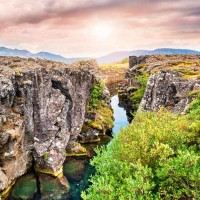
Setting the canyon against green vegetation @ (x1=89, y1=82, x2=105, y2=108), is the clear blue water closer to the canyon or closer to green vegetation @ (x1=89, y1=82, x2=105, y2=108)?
green vegetation @ (x1=89, y1=82, x2=105, y2=108)

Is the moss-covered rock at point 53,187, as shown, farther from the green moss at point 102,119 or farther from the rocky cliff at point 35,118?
the green moss at point 102,119

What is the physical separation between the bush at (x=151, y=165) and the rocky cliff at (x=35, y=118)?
27761 mm

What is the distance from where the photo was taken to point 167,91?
95750 mm

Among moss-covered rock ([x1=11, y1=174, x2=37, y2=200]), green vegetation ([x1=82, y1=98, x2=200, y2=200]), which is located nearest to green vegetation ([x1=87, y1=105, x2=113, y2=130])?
moss-covered rock ([x1=11, y1=174, x2=37, y2=200])

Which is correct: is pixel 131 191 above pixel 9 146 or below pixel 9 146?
above

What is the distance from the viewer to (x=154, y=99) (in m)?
99.5

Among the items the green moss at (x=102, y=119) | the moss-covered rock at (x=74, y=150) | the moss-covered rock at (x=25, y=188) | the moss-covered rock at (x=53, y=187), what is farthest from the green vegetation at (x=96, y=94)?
the moss-covered rock at (x=25, y=188)

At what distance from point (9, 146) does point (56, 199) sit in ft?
40.6

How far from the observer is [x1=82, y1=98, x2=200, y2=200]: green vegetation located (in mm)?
39562

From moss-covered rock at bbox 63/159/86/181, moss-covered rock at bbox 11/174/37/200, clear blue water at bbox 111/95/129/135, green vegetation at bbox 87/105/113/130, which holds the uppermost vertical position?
green vegetation at bbox 87/105/113/130

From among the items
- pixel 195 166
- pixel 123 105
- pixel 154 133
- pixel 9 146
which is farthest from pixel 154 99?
pixel 123 105

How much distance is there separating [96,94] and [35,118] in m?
35.5

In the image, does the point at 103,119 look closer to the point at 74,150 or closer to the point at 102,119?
the point at 102,119

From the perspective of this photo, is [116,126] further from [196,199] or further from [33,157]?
[196,199]
